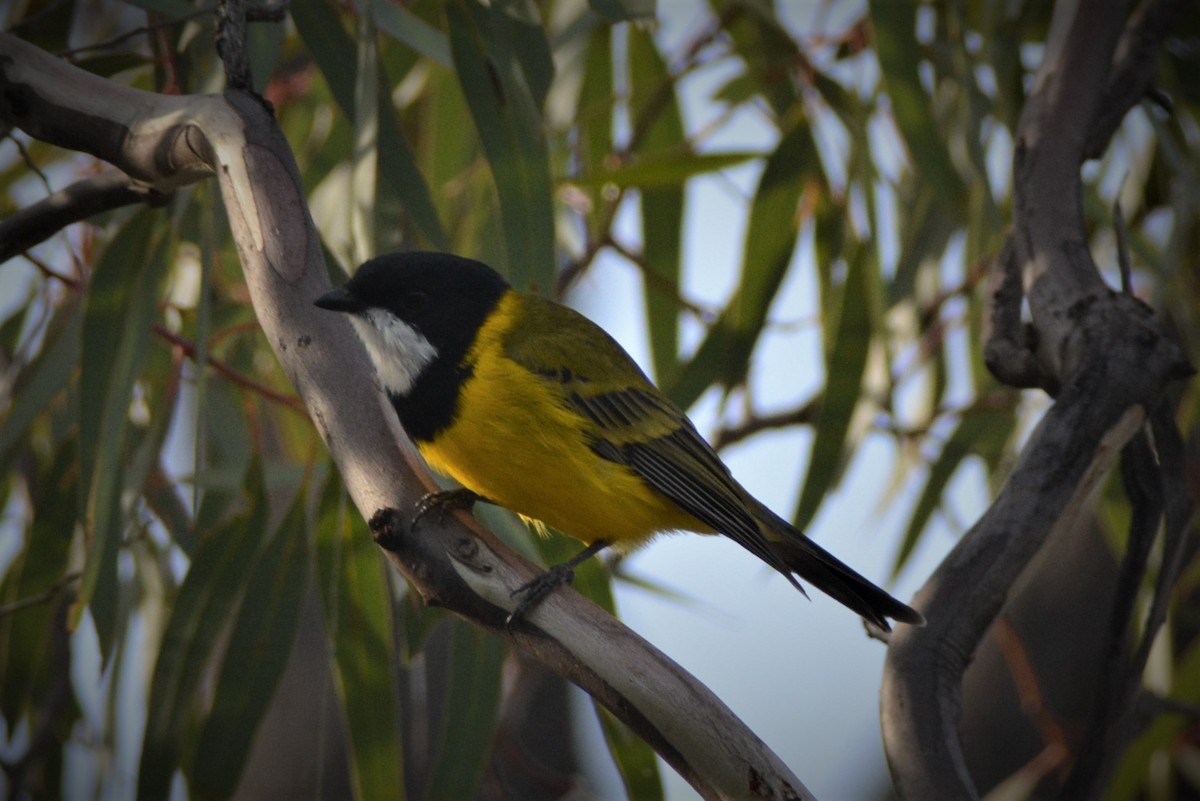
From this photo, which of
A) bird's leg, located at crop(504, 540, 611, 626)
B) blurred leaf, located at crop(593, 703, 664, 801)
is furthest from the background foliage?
bird's leg, located at crop(504, 540, 611, 626)

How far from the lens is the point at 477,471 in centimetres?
169

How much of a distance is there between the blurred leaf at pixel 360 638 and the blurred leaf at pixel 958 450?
45.6 inches

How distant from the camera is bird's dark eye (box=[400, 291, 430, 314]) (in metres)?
1.88

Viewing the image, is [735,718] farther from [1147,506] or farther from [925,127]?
[925,127]

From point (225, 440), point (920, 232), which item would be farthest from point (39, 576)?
point (920, 232)

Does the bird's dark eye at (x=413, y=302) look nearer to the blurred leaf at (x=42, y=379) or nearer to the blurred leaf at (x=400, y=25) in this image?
the blurred leaf at (x=400, y=25)

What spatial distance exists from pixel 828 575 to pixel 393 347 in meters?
0.78

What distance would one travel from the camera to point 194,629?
2020 millimetres

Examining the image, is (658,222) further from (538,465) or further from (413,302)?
(538,465)

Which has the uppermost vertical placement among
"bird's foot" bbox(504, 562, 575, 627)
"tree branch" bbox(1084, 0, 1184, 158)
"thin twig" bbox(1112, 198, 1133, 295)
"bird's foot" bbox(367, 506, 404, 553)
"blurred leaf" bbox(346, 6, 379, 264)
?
"tree branch" bbox(1084, 0, 1184, 158)

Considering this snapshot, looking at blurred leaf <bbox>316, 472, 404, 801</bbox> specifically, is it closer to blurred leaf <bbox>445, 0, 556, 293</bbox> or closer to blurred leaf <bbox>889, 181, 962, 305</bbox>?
blurred leaf <bbox>445, 0, 556, 293</bbox>

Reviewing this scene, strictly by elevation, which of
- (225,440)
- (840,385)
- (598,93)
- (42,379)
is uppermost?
(598,93)

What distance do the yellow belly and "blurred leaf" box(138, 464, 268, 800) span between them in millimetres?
526

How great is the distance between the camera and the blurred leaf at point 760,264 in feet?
7.79
